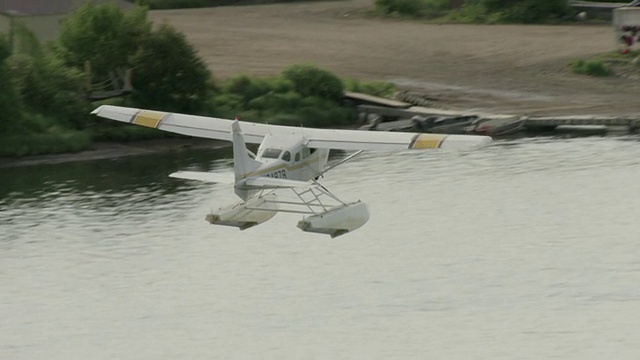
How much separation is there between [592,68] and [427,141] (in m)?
26.1

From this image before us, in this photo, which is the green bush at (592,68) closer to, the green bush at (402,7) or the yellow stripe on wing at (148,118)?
the green bush at (402,7)

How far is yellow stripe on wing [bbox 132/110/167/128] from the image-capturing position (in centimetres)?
4672

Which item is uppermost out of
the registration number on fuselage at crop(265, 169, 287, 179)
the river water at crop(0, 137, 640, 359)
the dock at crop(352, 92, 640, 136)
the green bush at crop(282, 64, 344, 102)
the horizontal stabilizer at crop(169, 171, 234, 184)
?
the horizontal stabilizer at crop(169, 171, 234, 184)

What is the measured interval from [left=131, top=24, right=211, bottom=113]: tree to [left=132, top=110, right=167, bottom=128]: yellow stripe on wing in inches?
471

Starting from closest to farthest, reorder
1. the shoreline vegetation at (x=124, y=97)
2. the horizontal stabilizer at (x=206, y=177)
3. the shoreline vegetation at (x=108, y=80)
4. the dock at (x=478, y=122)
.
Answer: the horizontal stabilizer at (x=206, y=177) → the shoreline vegetation at (x=124, y=97) → the shoreline vegetation at (x=108, y=80) → the dock at (x=478, y=122)

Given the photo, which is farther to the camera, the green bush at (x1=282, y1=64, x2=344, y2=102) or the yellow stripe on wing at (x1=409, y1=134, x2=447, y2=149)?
the green bush at (x1=282, y1=64, x2=344, y2=102)

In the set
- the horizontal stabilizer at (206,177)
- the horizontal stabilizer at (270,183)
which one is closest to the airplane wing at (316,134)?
the horizontal stabilizer at (270,183)

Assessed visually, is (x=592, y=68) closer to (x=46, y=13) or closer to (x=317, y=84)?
(x=317, y=84)

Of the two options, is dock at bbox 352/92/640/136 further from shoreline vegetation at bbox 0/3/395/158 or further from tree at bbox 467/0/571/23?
tree at bbox 467/0/571/23

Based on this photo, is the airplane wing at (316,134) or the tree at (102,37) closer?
the airplane wing at (316,134)

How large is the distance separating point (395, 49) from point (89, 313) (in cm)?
3154

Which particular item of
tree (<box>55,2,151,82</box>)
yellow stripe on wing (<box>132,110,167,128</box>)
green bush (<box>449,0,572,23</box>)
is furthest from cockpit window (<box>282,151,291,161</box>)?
green bush (<box>449,0,572,23</box>)

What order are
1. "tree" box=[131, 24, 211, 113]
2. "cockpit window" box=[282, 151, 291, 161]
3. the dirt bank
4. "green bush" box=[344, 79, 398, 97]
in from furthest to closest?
the dirt bank, "green bush" box=[344, 79, 398, 97], "tree" box=[131, 24, 211, 113], "cockpit window" box=[282, 151, 291, 161]

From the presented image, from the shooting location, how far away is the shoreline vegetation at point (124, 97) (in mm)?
57219
